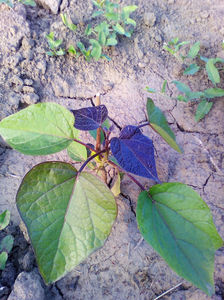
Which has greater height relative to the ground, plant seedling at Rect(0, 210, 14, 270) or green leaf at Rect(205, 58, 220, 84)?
green leaf at Rect(205, 58, 220, 84)

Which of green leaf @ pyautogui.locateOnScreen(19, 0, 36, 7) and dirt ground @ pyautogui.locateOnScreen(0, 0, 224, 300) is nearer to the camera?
dirt ground @ pyautogui.locateOnScreen(0, 0, 224, 300)

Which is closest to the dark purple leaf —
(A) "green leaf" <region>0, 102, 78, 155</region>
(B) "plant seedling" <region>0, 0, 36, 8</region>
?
(A) "green leaf" <region>0, 102, 78, 155</region>

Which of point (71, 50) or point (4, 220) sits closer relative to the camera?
point (4, 220)

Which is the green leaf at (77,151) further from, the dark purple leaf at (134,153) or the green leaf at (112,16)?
the green leaf at (112,16)

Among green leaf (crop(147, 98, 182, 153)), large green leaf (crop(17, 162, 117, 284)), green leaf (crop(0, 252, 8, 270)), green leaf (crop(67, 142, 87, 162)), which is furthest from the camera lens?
green leaf (crop(67, 142, 87, 162))

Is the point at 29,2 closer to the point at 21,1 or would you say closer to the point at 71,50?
the point at 21,1

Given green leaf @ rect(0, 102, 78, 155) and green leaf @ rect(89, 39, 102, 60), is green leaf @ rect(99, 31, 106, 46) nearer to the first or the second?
green leaf @ rect(89, 39, 102, 60)

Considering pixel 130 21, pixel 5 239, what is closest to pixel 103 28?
pixel 130 21
